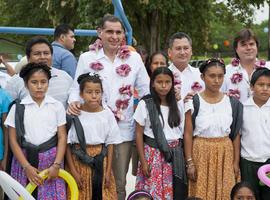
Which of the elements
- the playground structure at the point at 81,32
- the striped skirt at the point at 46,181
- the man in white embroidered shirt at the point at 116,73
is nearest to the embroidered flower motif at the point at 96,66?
the man in white embroidered shirt at the point at 116,73

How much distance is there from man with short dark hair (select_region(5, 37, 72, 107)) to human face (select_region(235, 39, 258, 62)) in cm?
158

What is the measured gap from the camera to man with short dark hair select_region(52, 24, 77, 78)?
495 centimetres

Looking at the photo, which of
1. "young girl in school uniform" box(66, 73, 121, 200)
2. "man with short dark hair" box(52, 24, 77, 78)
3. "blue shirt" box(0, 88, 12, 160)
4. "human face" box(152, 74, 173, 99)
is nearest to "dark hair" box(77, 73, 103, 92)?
"young girl in school uniform" box(66, 73, 121, 200)

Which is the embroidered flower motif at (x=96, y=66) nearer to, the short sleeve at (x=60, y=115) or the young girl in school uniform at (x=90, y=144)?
the young girl in school uniform at (x=90, y=144)

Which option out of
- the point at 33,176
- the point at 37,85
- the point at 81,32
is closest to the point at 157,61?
the point at 37,85

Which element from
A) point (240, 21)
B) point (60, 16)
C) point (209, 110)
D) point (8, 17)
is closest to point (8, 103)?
point (209, 110)

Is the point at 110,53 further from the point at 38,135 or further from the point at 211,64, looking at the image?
the point at 38,135

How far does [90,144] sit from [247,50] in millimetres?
1628

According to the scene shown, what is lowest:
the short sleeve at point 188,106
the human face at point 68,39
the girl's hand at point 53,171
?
the girl's hand at point 53,171

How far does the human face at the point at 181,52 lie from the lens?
4262mm

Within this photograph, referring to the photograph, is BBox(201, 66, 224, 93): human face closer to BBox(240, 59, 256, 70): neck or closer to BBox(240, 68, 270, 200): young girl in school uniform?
BBox(240, 68, 270, 200): young girl in school uniform

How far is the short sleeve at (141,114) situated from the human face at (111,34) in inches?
21.5

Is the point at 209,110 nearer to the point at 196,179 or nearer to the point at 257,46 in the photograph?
the point at 196,179

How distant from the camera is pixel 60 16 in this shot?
52.2 ft
